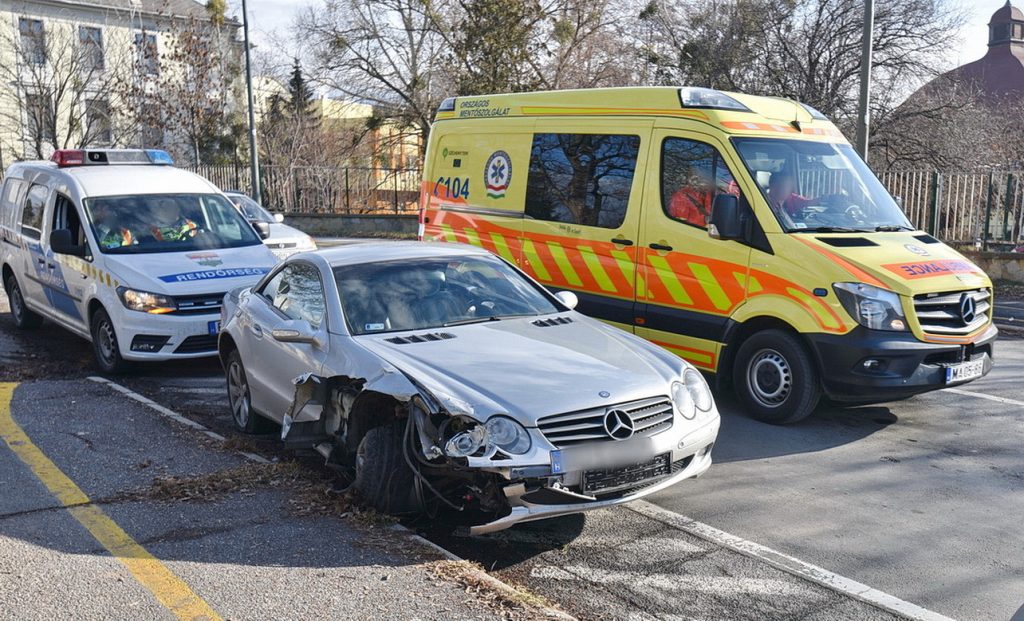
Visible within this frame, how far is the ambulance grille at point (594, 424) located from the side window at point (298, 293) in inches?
74.8

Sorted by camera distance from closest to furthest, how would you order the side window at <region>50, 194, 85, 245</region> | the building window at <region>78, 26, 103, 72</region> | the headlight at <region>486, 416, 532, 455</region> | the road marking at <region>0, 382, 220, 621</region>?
1. the road marking at <region>0, 382, 220, 621</region>
2. the headlight at <region>486, 416, 532, 455</region>
3. the side window at <region>50, 194, 85, 245</region>
4. the building window at <region>78, 26, 103, 72</region>

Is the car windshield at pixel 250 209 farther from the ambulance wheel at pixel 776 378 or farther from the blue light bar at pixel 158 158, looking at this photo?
the ambulance wheel at pixel 776 378

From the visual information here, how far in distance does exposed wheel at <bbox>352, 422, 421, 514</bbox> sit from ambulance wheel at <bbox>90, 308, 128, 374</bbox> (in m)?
4.71


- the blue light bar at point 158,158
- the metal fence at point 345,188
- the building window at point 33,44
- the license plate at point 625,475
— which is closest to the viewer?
the license plate at point 625,475

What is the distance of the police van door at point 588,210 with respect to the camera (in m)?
8.09

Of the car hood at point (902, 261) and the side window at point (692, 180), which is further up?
the side window at point (692, 180)

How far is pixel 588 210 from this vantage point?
846cm

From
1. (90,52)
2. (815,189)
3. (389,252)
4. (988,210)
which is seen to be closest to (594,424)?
(389,252)

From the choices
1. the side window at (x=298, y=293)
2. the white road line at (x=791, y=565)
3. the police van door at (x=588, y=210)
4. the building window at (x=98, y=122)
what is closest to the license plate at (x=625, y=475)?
the white road line at (x=791, y=565)

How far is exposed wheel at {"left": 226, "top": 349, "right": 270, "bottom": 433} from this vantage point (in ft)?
22.1

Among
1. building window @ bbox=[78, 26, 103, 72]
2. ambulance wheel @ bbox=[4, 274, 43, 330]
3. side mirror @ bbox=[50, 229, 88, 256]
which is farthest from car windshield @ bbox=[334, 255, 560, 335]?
building window @ bbox=[78, 26, 103, 72]

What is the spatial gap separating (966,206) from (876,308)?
1097 cm

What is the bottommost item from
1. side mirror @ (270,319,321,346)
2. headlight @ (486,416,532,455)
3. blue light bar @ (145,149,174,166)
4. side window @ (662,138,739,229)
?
headlight @ (486,416,532,455)

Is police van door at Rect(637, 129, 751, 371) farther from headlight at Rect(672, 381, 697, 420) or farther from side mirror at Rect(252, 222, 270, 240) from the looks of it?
side mirror at Rect(252, 222, 270, 240)
